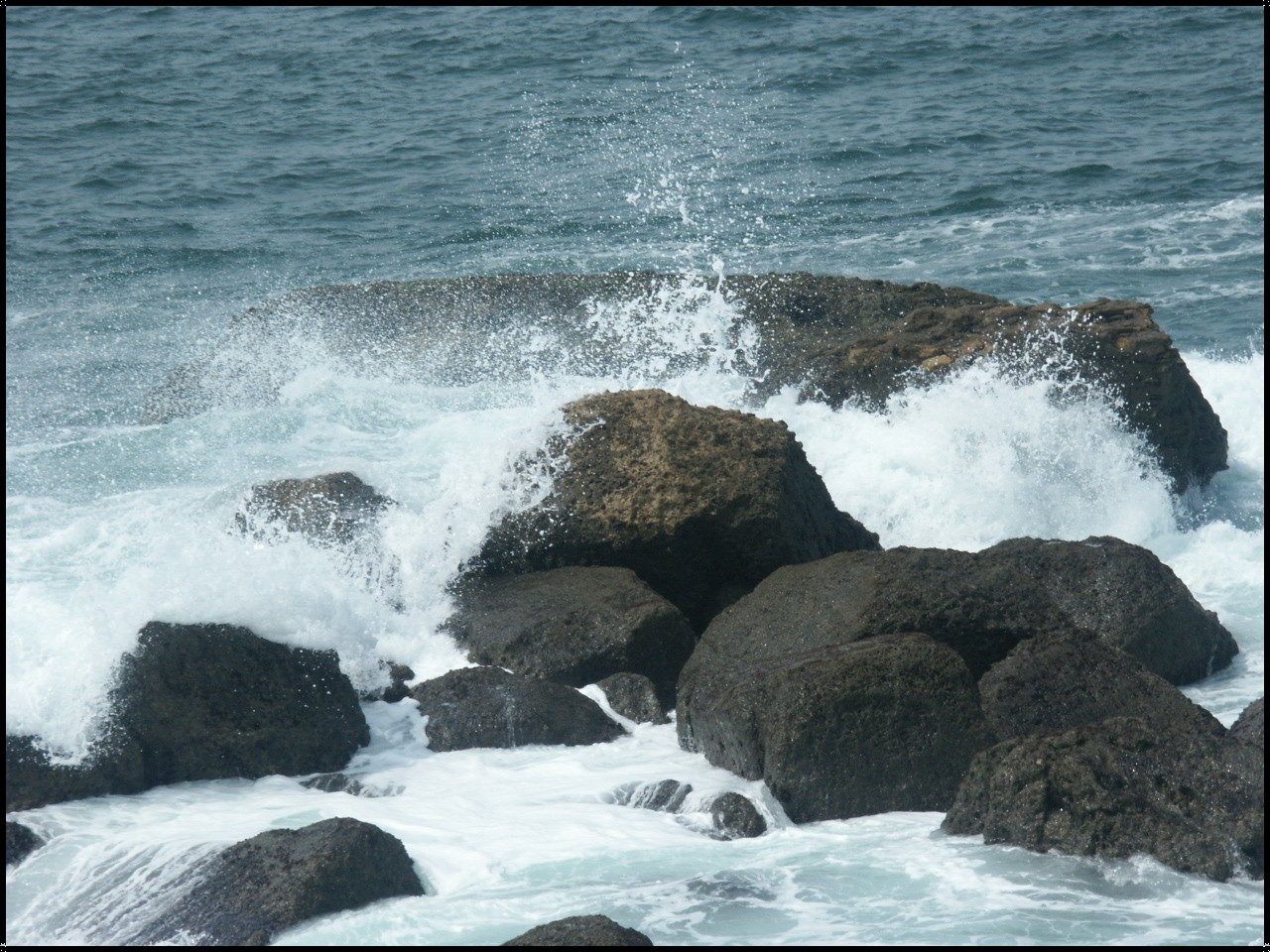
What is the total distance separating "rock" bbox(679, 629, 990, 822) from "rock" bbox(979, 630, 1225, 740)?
337mm

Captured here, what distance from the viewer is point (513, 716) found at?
600 cm

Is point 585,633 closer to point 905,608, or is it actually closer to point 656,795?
point 656,795

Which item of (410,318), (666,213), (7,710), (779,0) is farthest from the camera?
(779,0)

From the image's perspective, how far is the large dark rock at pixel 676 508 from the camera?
6934 millimetres

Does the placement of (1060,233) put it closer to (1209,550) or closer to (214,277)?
(1209,550)

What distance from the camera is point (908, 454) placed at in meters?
8.98

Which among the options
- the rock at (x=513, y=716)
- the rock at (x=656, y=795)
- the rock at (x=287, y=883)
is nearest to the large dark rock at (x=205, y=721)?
the rock at (x=513, y=716)

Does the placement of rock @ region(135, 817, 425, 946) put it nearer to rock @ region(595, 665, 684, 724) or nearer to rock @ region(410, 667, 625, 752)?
rock @ region(410, 667, 625, 752)

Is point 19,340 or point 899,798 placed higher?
point 19,340

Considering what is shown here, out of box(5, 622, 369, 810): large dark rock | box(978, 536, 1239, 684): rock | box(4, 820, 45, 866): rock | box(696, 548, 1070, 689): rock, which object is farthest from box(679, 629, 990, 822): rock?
box(4, 820, 45, 866): rock

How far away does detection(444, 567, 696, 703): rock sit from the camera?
6453 mm

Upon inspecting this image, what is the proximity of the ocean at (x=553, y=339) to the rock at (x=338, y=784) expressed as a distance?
0.22ft

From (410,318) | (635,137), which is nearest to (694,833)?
(410,318)

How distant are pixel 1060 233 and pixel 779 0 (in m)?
8.65
